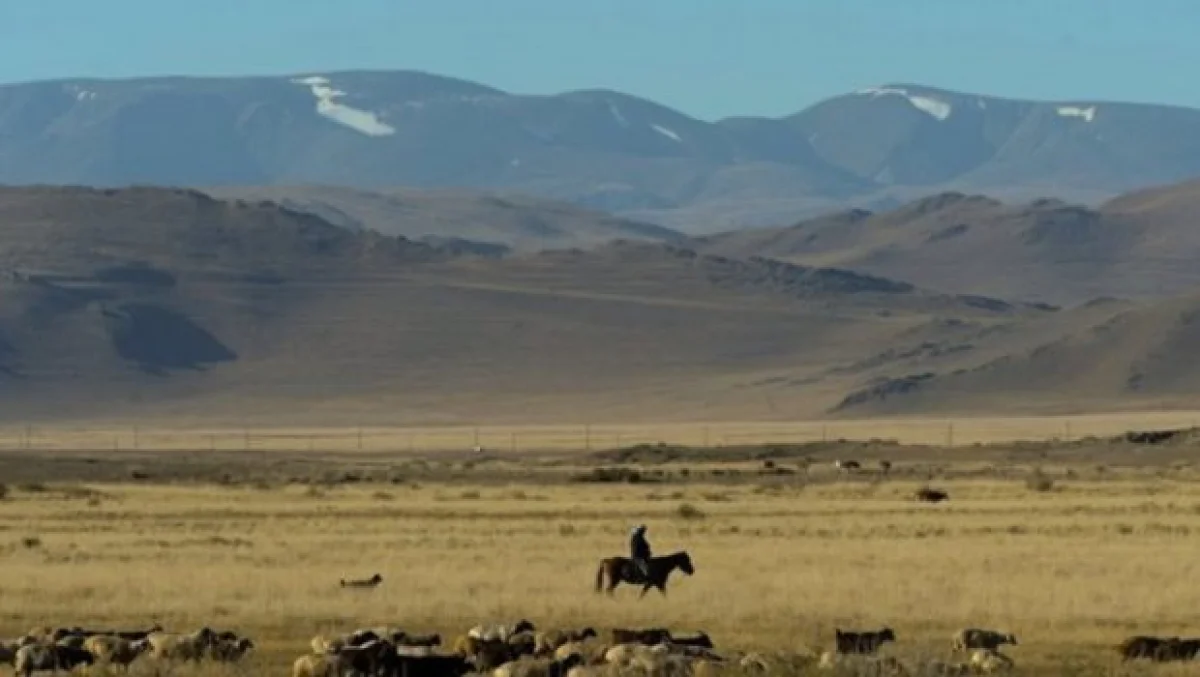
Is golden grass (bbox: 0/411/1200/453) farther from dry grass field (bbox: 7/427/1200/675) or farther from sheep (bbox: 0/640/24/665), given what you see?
sheep (bbox: 0/640/24/665)

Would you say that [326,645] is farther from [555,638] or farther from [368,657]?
[555,638]

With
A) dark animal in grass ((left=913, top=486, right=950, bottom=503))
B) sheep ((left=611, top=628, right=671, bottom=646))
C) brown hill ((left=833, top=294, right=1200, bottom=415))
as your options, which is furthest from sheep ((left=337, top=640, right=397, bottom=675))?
brown hill ((left=833, top=294, right=1200, bottom=415))

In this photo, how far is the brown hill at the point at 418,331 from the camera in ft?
480

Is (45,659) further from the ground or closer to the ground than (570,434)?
closer to the ground

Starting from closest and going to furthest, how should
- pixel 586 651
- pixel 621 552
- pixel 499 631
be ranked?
1. pixel 586 651
2. pixel 499 631
3. pixel 621 552

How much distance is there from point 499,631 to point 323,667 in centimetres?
357

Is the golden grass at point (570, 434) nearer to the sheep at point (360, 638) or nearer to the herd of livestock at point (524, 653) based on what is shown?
the herd of livestock at point (524, 653)

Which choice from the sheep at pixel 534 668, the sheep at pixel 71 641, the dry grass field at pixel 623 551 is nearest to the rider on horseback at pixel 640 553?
the dry grass field at pixel 623 551

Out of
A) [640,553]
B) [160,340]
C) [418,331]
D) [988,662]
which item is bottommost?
[988,662]

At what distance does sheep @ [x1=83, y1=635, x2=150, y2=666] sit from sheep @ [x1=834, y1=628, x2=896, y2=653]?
5.47 m

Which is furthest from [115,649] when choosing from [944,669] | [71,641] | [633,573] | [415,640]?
[633,573]

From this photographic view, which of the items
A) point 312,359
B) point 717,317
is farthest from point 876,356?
point 312,359

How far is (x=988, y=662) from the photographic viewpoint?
20969 millimetres

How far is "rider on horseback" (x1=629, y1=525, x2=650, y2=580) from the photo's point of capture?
28.8 meters
